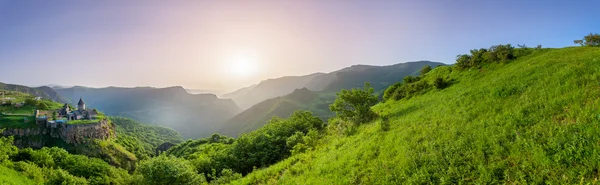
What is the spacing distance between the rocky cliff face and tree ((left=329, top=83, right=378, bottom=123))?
5508 inches

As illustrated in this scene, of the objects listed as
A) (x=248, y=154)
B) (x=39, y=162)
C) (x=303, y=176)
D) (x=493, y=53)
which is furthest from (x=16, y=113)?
(x=493, y=53)

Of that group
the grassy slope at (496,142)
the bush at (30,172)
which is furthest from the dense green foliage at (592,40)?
the bush at (30,172)

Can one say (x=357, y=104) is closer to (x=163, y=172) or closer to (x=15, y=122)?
(x=163, y=172)

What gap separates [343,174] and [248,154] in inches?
1088

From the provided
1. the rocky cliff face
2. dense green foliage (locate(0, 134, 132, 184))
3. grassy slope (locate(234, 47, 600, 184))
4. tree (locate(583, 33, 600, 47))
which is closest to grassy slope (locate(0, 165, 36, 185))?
dense green foliage (locate(0, 134, 132, 184))

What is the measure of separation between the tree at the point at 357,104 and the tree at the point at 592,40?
23.1 meters

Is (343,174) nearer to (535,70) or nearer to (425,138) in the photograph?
(425,138)

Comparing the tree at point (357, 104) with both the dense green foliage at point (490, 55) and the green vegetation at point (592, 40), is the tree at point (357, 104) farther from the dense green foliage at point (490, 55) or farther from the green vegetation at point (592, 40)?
the green vegetation at point (592, 40)

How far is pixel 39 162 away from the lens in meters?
44.8

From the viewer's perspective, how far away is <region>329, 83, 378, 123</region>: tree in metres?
32.0

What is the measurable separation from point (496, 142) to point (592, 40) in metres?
28.9

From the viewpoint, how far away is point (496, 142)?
39.8 ft

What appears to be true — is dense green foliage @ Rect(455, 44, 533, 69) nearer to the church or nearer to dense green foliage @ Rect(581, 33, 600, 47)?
dense green foliage @ Rect(581, 33, 600, 47)

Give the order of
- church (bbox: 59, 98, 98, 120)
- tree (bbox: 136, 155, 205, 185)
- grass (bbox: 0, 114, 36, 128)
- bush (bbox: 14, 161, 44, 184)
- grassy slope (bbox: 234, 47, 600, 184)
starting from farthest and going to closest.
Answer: church (bbox: 59, 98, 98, 120)
grass (bbox: 0, 114, 36, 128)
bush (bbox: 14, 161, 44, 184)
tree (bbox: 136, 155, 205, 185)
grassy slope (bbox: 234, 47, 600, 184)
